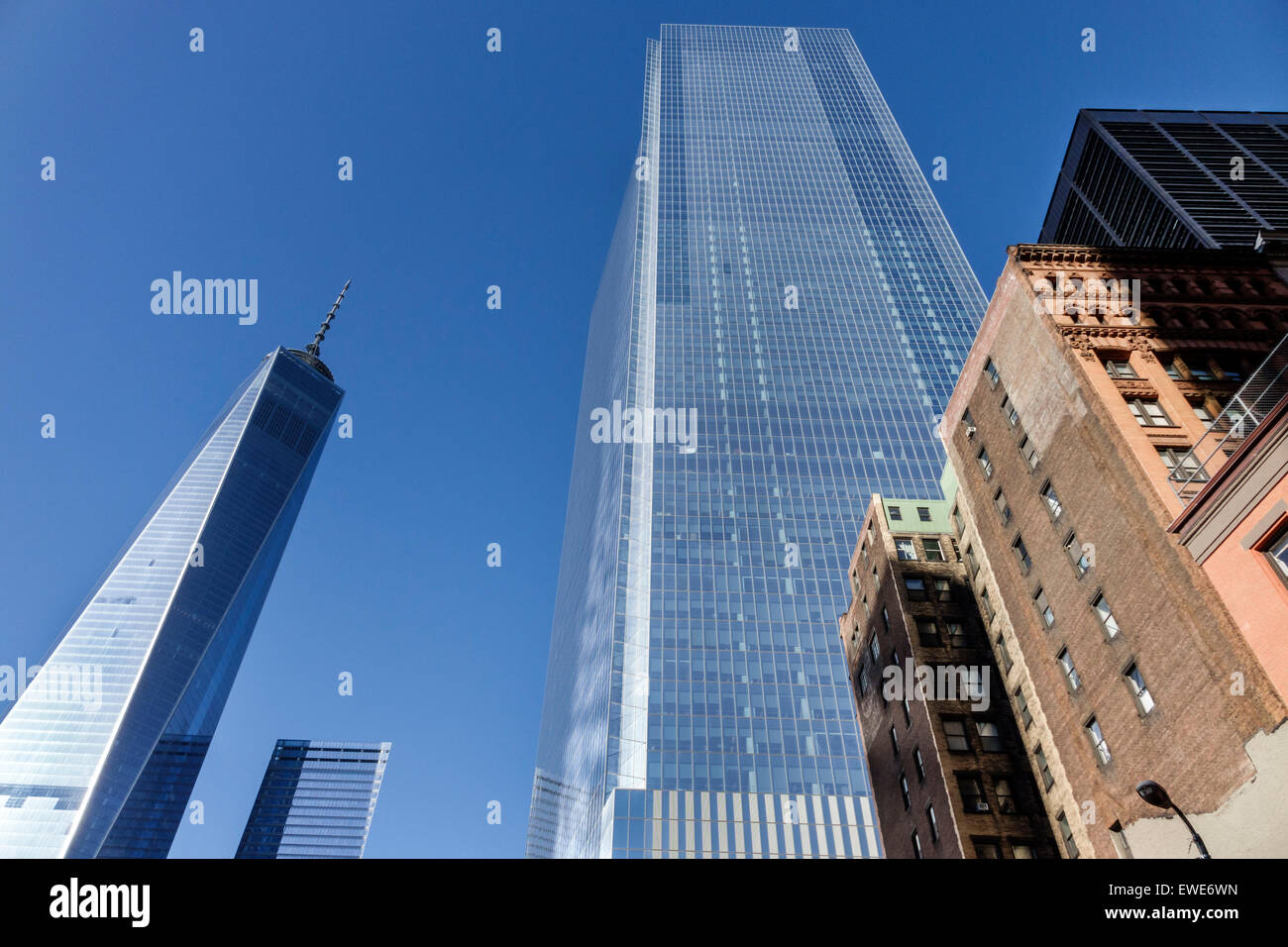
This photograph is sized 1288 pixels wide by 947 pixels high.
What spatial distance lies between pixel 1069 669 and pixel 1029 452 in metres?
12.2

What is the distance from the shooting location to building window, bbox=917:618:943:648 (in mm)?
59062

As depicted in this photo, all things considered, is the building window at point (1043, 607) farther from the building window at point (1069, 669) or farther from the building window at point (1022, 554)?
the building window at point (1069, 669)

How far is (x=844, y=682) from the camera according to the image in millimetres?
106125

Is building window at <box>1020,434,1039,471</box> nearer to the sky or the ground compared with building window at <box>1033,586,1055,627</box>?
nearer to the sky

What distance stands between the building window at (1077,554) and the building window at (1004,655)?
13661 mm

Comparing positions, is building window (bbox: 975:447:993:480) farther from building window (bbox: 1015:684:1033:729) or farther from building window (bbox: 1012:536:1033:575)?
building window (bbox: 1015:684:1033:729)

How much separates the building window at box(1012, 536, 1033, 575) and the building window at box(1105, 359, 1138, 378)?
10257mm

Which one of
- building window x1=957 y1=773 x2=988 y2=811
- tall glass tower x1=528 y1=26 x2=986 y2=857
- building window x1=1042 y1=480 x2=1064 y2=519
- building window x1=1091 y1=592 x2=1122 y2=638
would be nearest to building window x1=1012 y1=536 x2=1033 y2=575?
building window x1=1042 y1=480 x2=1064 y2=519

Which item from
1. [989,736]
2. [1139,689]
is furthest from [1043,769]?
[1139,689]

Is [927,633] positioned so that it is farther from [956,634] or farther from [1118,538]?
[1118,538]

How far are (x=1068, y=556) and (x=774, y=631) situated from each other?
236 ft

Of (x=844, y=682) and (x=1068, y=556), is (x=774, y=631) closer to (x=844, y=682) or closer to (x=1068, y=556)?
(x=844, y=682)

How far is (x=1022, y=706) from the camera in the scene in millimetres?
51250
